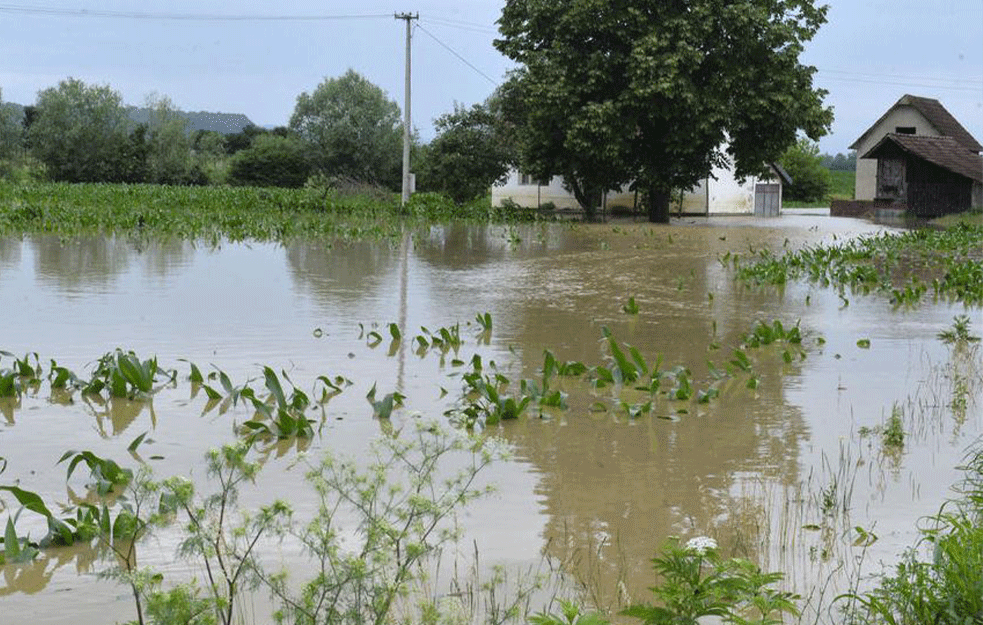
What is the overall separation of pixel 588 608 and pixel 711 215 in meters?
51.9

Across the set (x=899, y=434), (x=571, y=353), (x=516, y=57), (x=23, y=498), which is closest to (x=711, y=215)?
(x=516, y=57)

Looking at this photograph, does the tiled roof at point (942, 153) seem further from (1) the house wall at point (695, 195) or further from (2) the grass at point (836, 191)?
(2) the grass at point (836, 191)

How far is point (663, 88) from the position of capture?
37.8m

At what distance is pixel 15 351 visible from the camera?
12.4m

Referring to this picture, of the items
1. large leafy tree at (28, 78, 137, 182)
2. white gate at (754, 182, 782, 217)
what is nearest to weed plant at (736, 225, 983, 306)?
white gate at (754, 182, 782, 217)

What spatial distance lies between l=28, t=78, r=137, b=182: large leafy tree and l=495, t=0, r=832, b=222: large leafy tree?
48.1 metres

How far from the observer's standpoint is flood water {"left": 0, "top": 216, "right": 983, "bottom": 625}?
654 centimetres

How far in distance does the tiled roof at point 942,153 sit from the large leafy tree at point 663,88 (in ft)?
46.8

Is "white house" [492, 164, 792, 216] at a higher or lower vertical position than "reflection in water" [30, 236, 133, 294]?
higher

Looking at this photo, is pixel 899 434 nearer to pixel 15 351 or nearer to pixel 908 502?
pixel 908 502

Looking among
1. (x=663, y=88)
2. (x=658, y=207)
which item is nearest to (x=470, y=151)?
(x=658, y=207)

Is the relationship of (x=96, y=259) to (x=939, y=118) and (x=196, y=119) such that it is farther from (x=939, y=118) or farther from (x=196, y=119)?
(x=196, y=119)

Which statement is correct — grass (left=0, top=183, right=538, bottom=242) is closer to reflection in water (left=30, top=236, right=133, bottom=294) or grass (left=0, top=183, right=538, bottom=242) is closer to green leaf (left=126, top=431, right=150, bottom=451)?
reflection in water (left=30, top=236, right=133, bottom=294)

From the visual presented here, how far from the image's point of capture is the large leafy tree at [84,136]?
8312cm
